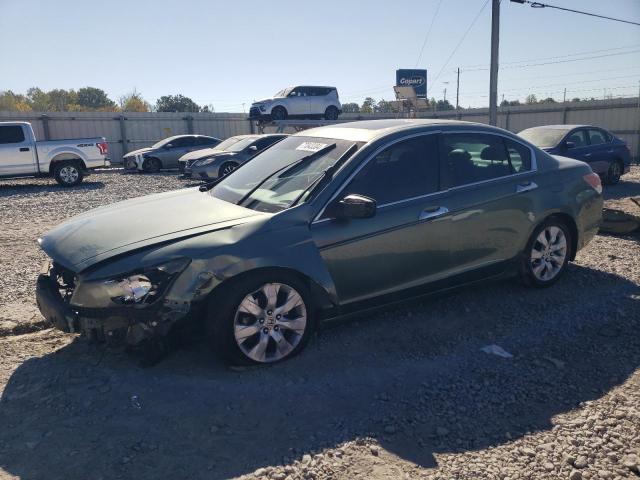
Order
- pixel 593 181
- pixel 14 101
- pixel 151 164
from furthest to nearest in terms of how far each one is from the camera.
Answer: pixel 14 101 < pixel 151 164 < pixel 593 181

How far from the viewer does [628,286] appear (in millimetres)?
5395

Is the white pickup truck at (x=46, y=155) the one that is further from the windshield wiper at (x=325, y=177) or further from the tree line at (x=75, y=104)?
the tree line at (x=75, y=104)

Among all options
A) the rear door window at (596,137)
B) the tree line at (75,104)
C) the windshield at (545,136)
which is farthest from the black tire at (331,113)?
the tree line at (75,104)

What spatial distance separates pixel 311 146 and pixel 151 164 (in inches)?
Result: 650

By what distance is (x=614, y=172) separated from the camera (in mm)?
13500

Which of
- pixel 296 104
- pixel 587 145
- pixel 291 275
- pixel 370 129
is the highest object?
pixel 296 104

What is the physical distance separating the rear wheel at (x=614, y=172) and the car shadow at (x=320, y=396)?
33.2 ft

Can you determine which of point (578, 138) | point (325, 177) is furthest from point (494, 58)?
point (325, 177)

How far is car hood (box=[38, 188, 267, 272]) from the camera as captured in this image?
3576 mm

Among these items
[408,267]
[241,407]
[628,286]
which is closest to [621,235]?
[628,286]

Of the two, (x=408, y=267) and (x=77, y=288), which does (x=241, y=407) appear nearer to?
(x=77, y=288)

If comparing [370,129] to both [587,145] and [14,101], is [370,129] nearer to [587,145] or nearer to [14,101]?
[587,145]

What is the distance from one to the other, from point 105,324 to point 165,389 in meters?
0.58

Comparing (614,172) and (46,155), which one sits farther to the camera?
(46,155)
